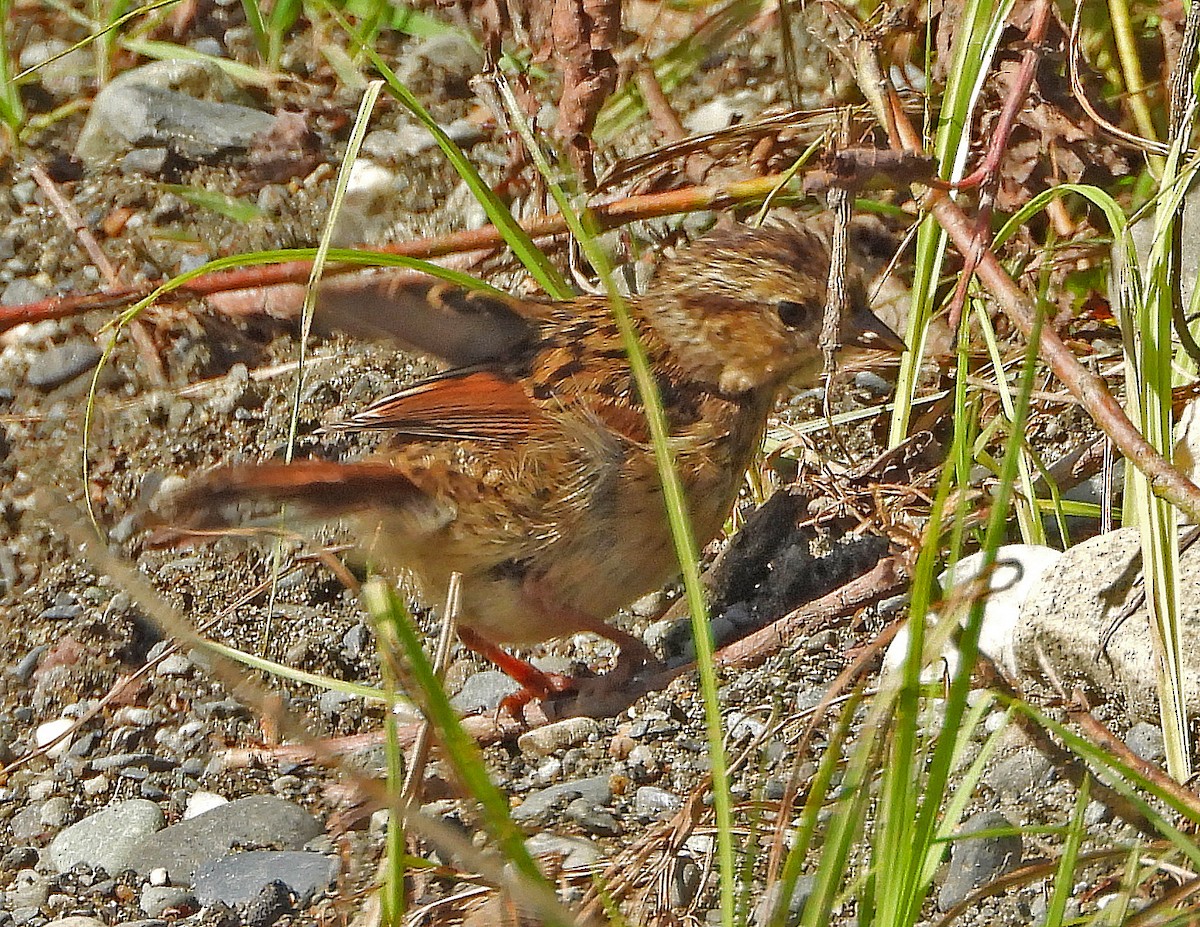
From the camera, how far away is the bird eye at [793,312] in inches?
129

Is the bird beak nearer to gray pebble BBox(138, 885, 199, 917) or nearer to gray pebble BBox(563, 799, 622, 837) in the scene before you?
gray pebble BBox(563, 799, 622, 837)

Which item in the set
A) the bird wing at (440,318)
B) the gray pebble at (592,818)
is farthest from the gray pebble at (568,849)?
A: the bird wing at (440,318)

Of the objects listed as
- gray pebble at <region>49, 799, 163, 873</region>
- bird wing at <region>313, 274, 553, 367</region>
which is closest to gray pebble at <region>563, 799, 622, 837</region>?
gray pebble at <region>49, 799, 163, 873</region>

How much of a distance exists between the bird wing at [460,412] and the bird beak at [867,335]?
0.64 metres

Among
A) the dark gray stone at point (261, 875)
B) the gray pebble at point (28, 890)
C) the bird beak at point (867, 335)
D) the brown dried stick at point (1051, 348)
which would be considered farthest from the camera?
the bird beak at point (867, 335)

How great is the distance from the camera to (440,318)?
134 inches

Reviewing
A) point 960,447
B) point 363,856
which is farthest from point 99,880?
point 960,447

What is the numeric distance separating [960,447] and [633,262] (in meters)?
1.74

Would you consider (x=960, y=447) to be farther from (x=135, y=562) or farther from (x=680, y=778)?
(x=135, y=562)

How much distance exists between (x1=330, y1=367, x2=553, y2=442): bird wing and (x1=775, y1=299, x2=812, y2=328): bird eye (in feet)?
1.80

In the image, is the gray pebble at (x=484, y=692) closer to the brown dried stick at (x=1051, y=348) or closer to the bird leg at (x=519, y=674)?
the bird leg at (x=519, y=674)

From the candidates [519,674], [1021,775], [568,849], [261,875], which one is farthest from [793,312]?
[261,875]

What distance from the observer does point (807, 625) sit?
Result: 3.13 m

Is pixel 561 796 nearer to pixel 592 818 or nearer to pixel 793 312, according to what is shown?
pixel 592 818
